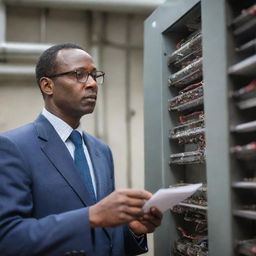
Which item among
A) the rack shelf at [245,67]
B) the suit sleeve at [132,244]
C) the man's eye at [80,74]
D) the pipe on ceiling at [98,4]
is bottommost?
the suit sleeve at [132,244]

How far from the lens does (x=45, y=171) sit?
124 centimetres

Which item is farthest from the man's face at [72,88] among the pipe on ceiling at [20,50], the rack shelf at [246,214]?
the pipe on ceiling at [20,50]

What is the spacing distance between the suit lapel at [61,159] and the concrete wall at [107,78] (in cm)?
156

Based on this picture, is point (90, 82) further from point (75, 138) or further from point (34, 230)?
point (34, 230)

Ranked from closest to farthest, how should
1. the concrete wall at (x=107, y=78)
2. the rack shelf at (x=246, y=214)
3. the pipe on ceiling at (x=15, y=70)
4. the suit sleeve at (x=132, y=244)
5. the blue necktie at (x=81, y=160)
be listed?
the rack shelf at (x=246, y=214), the blue necktie at (x=81, y=160), the suit sleeve at (x=132, y=244), the pipe on ceiling at (x=15, y=70), the concrete wall at (x=107, y=78)

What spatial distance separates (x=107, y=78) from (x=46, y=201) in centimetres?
187

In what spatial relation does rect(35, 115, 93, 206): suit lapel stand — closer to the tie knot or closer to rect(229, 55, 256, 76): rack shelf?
the tie knot

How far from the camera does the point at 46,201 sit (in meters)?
1.21

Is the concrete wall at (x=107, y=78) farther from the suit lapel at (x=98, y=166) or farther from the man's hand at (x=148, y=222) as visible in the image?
the man's hand at (x=148, y=222)

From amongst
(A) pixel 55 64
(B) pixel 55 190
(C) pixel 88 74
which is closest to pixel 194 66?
(C) pixel 88 74

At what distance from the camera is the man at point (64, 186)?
1066 mm

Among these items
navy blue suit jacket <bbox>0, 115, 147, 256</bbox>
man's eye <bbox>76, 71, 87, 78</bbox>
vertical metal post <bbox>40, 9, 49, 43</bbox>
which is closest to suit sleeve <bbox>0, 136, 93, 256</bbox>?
navy blue suit jacket <bbox>0, 115, 147, 256</bbox>

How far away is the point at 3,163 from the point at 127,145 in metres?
1.82

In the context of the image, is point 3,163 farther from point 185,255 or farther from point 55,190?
point 185,255
